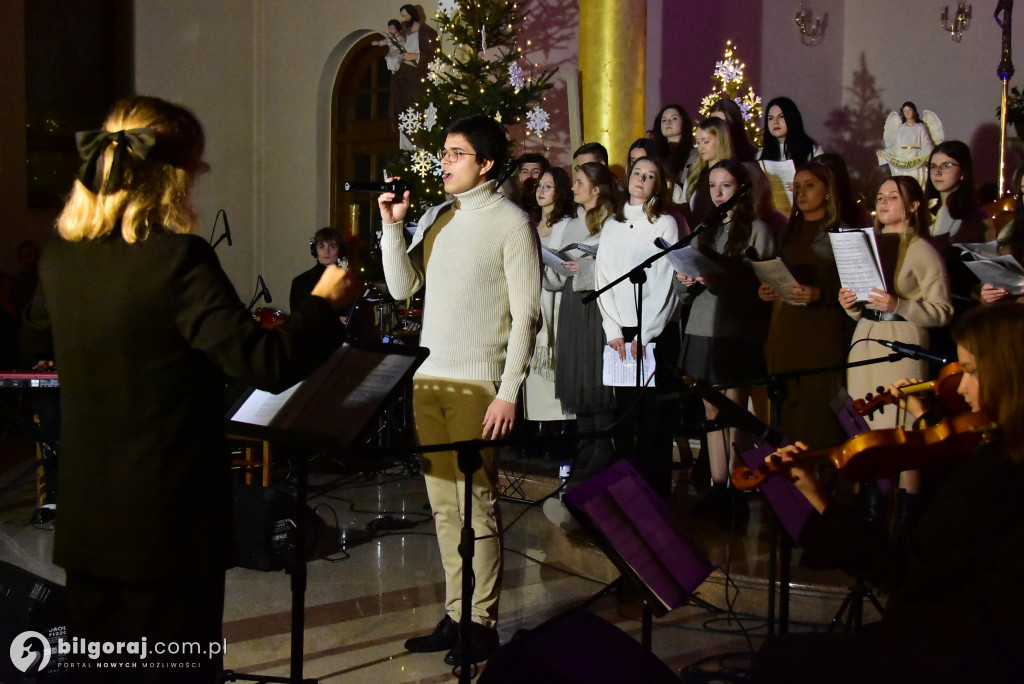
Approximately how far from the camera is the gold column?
7.76m

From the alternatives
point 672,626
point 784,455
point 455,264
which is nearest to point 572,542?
point 672,626

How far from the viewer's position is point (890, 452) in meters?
2.21

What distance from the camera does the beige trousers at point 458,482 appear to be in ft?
10.8

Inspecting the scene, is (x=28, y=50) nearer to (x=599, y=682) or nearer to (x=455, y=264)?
(x=455, y=264)

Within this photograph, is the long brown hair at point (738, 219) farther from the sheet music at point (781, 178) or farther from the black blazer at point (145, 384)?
the black blazer at point (145, 384)

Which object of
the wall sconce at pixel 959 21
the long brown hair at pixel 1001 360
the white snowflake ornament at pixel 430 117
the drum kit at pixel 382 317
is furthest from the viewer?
the wall sconce at pixel 959 21

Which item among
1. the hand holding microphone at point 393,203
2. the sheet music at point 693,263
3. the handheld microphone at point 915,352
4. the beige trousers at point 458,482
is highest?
the hand holding microphone at point 393,203

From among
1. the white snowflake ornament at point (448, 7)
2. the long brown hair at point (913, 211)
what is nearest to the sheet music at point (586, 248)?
the long brown hair at point (913, 211)

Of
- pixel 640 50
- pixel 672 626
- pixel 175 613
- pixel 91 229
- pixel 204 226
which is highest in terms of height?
pixel 640 50

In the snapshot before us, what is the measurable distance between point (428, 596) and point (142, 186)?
268cm

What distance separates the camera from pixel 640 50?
7.85 metres

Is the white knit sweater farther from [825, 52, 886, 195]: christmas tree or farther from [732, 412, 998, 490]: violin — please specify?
[825, 52, 886, 195]: christmas tree

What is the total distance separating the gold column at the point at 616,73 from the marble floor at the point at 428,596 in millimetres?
3302

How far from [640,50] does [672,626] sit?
17.2ft
